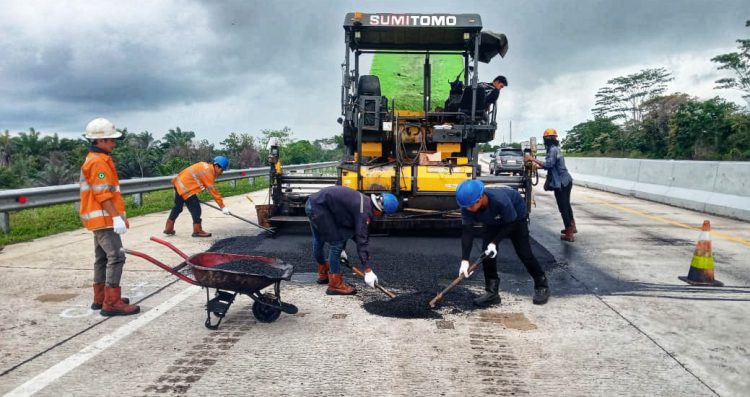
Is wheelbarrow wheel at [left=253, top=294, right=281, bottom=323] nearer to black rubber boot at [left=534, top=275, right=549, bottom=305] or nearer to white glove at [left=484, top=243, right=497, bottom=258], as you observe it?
white glove at [left=484, top=243, right=497, bottom=258]

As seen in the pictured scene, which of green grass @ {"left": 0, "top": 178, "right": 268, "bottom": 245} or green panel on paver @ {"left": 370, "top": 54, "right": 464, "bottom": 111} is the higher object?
green panel on paver @ {"left": 370, "top": 54, "right": 464, "bottom": 111}

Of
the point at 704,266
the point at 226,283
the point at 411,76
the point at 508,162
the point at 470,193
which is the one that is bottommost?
the point at 704,266

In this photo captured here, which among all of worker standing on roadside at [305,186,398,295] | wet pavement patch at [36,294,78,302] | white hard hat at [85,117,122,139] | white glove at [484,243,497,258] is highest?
white hard hat at [85,117,122,139]

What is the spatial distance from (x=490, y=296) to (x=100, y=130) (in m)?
3.82

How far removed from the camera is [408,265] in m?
6.71

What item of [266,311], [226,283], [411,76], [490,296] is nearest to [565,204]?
[411,76]

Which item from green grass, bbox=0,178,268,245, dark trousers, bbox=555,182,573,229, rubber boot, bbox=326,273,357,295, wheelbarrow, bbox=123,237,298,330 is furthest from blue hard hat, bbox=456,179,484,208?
green grass, bbox=0,178,268,245

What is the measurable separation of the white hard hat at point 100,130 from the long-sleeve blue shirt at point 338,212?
189 centimetres

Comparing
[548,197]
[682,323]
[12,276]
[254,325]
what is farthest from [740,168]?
[12,276]

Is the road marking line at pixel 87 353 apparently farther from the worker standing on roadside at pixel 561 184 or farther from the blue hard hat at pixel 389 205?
the worker standing on roadside at pixel 561 184

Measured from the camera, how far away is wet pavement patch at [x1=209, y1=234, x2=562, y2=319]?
515 cm

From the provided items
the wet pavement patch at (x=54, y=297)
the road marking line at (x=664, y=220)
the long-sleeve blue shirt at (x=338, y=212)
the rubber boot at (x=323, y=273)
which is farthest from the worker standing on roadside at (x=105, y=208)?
the road marking line at (x=664, y=220)

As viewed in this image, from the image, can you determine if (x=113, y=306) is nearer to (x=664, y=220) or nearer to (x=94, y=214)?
(x=94, y=214)

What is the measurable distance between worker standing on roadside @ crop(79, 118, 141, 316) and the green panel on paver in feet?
17.5
